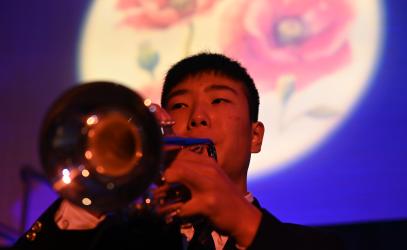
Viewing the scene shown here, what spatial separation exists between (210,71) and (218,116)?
214 millimetres

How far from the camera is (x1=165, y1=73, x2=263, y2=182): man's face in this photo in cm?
208

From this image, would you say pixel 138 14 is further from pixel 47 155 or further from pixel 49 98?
pixel 47 155

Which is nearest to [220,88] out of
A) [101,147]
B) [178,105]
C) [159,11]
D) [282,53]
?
[178,105]

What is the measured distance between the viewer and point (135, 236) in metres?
1.83

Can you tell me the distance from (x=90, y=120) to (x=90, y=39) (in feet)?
5.77

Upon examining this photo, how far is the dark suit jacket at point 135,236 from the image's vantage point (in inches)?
65.5

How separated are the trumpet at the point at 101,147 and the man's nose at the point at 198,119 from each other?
12.1 inches

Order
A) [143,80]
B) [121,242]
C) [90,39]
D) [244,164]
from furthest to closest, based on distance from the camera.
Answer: [90,39], [143,80], [244,164], [121,242]

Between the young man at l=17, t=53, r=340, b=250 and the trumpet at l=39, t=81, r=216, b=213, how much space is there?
0.08 metres

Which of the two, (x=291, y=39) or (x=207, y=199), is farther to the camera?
(x=291, y=39)

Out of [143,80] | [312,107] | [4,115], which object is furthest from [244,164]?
[4,115]

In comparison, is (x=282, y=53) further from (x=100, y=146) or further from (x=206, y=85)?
(x=100, y=146)

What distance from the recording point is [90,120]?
1.75 meters

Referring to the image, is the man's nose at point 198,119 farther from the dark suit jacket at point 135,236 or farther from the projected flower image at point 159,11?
the projected flower image at point 159,11
